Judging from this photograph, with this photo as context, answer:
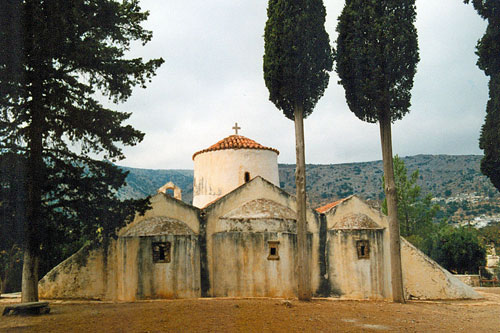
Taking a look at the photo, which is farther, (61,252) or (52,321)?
(61,252)

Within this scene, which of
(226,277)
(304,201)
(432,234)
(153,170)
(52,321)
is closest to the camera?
(52,321)

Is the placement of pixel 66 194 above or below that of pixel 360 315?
above

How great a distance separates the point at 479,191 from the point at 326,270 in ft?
169

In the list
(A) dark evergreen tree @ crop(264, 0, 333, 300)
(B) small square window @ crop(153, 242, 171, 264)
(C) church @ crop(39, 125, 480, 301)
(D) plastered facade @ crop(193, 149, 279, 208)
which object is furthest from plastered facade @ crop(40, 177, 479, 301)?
(D) plastered facade @ crop(193, 149, 279, 208)

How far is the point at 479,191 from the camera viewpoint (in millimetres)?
57938

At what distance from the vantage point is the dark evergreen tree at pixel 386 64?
1337 centimetres

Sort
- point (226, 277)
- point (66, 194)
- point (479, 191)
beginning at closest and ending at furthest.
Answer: point (66, 194) → point (226, 277) → point (479, 191)

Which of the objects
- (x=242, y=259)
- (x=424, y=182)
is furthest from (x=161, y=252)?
(x=424, y=182)

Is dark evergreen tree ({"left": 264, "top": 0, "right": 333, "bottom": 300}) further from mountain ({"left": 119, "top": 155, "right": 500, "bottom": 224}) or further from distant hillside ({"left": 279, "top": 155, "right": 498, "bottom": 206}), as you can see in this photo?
distant hillside ({"left": 279, "top": 155, "right": 498, "bottom": 206})

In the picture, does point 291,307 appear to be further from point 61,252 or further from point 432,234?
point 432,234

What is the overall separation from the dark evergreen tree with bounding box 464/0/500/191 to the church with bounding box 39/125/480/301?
445cm

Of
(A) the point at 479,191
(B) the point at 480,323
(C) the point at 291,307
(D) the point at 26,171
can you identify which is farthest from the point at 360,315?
(A) the point at 479,191

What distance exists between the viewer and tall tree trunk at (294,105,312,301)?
12.7 m

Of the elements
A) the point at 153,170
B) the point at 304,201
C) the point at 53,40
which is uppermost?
the point at 153,170
